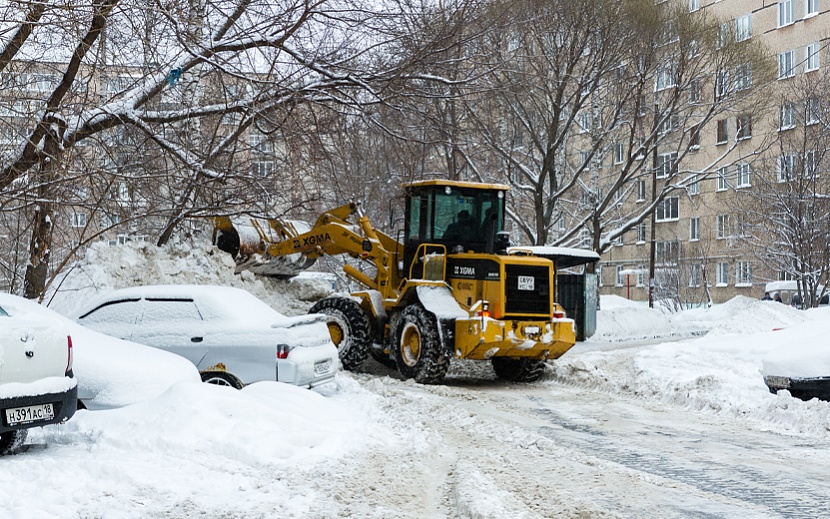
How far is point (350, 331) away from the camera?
16438 millimetres

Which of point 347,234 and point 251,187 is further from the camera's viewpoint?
point 347,234

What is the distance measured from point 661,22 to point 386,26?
57.2ft

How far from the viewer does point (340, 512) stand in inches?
264

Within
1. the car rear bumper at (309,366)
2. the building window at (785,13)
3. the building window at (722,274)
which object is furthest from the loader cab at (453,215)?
the building window at (785,13)

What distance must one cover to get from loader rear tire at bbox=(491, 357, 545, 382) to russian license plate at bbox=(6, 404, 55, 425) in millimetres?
9943

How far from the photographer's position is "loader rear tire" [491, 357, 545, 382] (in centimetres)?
1661

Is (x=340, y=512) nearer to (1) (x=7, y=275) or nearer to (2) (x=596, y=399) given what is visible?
(2) (x=596, y=399)

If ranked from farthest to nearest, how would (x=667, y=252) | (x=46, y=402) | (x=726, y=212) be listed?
(x=667, y=252) → (x=726, y=212) → (x=46, y=402)

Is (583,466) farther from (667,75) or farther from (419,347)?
(667,75)

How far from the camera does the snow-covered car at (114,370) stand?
9.23 m

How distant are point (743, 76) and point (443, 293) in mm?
16804

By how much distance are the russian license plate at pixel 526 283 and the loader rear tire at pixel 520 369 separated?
5.36 feet

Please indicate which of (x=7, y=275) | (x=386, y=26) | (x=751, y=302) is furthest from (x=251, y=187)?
(x=751, y=302)

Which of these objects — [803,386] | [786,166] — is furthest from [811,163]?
[803,386]
